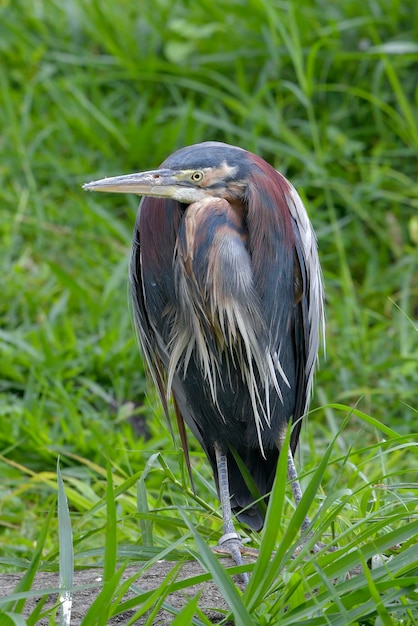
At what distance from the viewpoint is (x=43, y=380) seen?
384 centimetres

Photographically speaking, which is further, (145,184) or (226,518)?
(226,518)

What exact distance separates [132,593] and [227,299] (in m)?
0.72

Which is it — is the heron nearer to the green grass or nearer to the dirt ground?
the dirt ground

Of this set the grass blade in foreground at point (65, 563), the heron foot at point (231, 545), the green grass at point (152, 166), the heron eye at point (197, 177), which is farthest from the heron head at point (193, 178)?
the green grass at point (152, 166)

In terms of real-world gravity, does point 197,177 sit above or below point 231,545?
above

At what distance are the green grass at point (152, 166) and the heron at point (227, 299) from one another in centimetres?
63

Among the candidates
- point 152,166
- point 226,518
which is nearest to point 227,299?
point 226,518

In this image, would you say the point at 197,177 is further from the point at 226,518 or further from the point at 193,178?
the point at 226,518

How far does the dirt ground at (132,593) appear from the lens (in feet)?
7.17

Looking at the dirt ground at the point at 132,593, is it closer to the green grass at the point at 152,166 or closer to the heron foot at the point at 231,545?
the heron foot at the point at 231,545

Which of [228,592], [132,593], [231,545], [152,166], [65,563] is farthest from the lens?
[152,166]

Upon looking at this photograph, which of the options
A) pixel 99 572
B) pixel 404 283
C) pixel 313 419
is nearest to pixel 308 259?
pixel 99 572

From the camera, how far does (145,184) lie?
238cm

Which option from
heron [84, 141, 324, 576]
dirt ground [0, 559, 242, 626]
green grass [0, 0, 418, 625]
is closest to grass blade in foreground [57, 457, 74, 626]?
dirt ground [0, 559, 242, 626]
